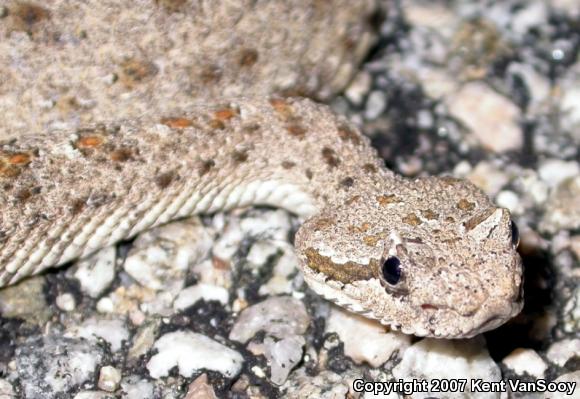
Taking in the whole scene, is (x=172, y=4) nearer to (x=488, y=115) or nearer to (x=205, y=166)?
(x=205, y=166)

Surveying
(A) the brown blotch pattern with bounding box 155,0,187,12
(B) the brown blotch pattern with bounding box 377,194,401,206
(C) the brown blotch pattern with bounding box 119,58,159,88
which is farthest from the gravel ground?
(A) the brown blotch pattern with bounding box 155,0,187,12

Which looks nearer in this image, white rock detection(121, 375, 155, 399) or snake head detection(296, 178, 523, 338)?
snake head detection(296, 178, 523, 338)

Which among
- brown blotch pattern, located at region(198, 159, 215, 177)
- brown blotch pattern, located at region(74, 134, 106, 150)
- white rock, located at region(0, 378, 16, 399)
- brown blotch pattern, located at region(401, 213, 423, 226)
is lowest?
white rock, located at region(0, 378, 16, 399)

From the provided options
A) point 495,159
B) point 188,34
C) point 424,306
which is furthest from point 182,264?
point 495,159

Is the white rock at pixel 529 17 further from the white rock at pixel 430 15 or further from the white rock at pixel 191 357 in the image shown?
the white rock at pixel 191 357

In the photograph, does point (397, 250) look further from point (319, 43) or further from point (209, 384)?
point (319, 43)

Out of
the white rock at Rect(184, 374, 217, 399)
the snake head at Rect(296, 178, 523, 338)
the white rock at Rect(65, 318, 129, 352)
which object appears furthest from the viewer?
the white rock at Rect(65, 318, 129, 352)

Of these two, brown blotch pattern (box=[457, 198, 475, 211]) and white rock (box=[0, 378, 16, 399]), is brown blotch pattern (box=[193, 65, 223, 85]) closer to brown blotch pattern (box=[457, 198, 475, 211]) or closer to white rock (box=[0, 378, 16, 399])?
brown blotch pattern (box=[457, 198, 475, 211])
